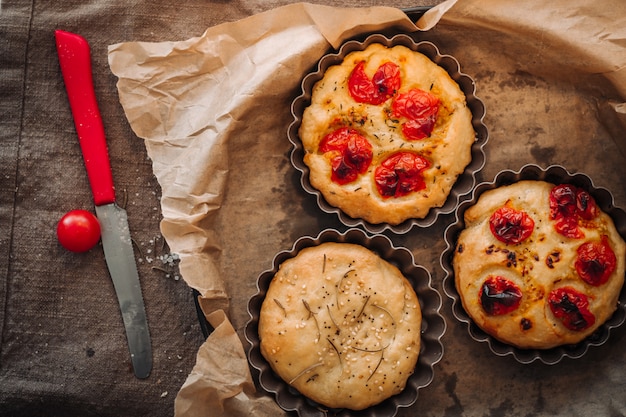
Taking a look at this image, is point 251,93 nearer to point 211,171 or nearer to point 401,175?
point 211,171

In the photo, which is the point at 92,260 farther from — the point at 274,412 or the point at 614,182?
the point at 614,182

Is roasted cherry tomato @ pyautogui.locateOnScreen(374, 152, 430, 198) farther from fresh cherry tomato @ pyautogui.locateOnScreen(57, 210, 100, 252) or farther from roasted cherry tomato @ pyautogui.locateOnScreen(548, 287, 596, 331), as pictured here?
fresh cherry tomato @ pyautogui.locateOnScreen(57, 210, 100, 252)

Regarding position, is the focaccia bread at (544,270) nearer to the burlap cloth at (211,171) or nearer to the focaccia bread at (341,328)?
the burlap cloth at (211,171)

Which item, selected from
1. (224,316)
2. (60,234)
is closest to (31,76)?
(60,234)

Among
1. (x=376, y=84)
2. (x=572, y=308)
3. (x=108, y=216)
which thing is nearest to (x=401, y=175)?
(x=376, y=84)

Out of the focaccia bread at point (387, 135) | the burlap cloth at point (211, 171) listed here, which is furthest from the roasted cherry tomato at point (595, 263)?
the focaccia bread at point (387, 135)

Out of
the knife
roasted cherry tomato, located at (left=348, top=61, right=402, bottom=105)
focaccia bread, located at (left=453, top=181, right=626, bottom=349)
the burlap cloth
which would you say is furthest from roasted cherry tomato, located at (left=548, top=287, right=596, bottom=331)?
the knife

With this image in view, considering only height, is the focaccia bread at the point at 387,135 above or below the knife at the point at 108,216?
above
